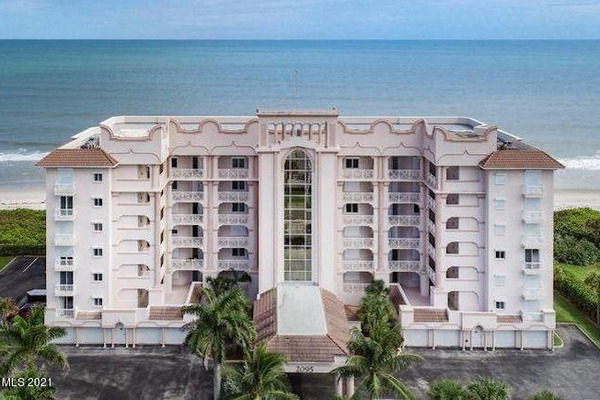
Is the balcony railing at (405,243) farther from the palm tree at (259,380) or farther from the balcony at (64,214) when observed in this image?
the balcony at (64,214)

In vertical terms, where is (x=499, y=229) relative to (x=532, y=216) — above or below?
below

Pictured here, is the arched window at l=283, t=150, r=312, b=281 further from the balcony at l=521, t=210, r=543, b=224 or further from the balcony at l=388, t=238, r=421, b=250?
the balcony at l=521, t=210, r=543, b=224

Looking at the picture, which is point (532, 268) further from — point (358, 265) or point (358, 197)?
point (358, 197)

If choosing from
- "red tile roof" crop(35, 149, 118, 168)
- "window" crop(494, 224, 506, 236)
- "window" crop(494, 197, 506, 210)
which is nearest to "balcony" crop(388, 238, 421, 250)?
"window" crop(494, 224, 506, 236)

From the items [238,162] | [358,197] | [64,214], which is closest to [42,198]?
[64,214]

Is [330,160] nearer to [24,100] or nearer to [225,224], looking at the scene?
[225,224]

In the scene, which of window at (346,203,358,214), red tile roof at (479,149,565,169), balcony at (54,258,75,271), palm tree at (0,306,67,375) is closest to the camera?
palm tree at (0,306,67,375)

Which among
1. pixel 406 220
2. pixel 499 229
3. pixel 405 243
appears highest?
pixel 406 220
